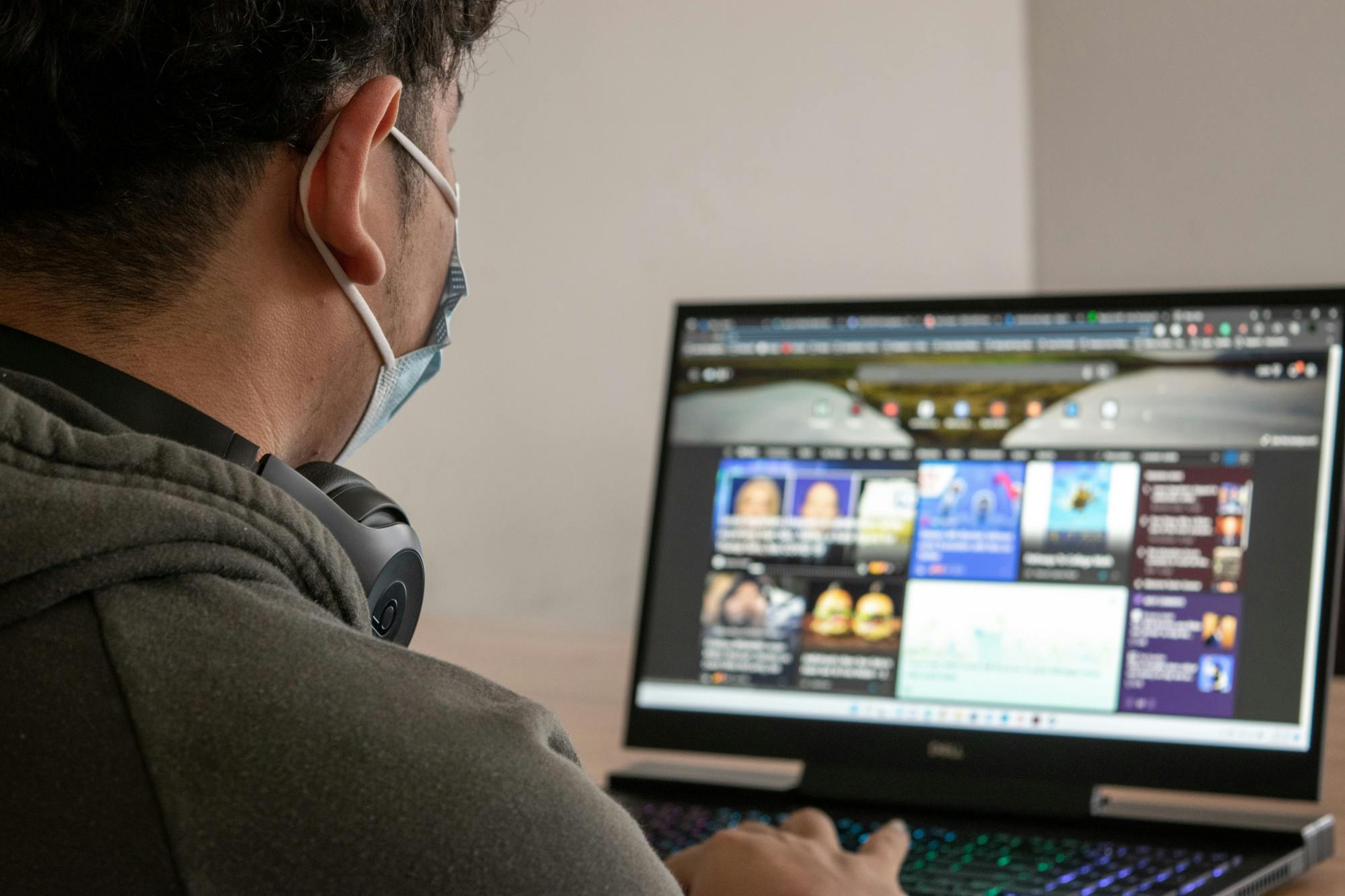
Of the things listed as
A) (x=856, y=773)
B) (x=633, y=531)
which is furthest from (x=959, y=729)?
(x=633, y=531)

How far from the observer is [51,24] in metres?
0.50

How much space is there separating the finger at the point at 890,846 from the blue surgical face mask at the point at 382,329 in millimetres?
400

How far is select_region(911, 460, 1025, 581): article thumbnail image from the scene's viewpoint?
1.02 meters

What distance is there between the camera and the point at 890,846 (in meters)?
0.82

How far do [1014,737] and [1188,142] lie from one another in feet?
4.94

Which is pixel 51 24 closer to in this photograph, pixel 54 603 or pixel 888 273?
pixel 54 603

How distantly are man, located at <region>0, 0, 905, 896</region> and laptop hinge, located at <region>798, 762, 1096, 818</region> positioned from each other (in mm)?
538

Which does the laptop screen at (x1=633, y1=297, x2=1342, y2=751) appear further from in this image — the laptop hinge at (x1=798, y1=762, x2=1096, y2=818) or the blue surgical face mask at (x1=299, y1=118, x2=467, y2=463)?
the blue surgical face mask at (x1=299, y1=118, x2=467, y2=463)

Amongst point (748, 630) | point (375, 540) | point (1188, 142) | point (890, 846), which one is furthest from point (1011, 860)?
point (1188, 142)

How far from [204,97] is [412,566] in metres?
0.26

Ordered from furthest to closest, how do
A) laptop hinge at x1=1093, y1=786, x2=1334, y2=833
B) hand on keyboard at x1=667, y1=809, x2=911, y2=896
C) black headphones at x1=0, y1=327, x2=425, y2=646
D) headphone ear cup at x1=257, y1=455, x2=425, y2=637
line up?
laptop hinge at x1=1093, y1=786, x2=1334, y2=833, hand on keyboard at x1=667, y1=809, x2=911, y2=896, headphone ear cup at x1=257, y1=455, x2=425, y2=637, black headphones at x1=0, y1=327, x2=425, y2=646

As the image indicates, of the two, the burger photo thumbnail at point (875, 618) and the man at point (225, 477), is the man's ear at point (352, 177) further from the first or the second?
the burger photo thumbnail at point (875, 618)

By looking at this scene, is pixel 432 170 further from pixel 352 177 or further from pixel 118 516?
pixel 118 516

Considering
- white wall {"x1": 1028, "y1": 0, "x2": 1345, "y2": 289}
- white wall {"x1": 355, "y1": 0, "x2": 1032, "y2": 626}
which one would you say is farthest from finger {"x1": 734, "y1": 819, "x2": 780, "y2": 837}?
white wall {"x1": 1028, "y1": 0, "x2": 1345, "y2": 289}
